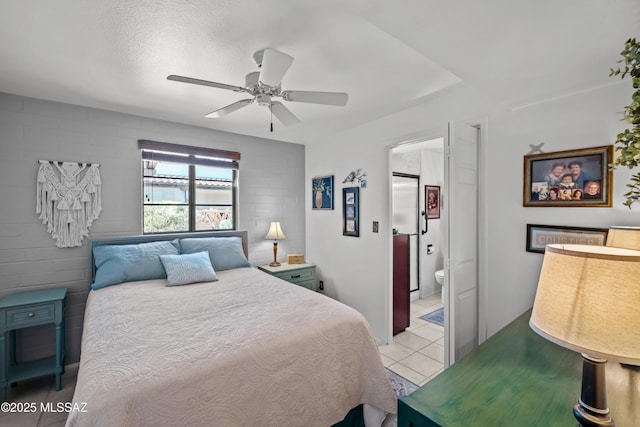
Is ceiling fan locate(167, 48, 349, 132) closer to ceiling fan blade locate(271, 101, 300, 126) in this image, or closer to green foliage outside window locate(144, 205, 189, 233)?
ceiling fan blade locate(271, 101, 300, 126)

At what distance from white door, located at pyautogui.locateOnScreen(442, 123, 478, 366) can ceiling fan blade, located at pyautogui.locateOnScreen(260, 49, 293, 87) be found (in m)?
1.29

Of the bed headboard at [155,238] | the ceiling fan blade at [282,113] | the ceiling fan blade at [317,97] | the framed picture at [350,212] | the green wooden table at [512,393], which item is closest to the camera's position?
the green wooden table at [512,393]

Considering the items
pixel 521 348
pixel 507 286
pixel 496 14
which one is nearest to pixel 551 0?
pixel 496 14

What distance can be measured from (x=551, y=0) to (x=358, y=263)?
274 centimetres

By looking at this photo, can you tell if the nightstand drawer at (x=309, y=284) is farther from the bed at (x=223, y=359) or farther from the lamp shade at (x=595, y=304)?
the lamp shade at (x=595, y=304)

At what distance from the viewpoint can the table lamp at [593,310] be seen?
0.63 metres

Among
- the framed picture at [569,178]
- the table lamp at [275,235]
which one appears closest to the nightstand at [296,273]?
the table lamp at [275,235]

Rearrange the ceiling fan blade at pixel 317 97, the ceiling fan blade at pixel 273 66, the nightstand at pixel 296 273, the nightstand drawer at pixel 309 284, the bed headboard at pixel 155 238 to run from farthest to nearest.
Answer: the nightstand drawer at pixel 309 284 → the nightstand at pixel 296 273 → the bed headboard at pixel 155 238 → the ceiling fan blade at pixel 317 97 → the ceiling fan blade at pixel 273 66

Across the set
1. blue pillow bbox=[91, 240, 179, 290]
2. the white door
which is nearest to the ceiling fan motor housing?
Answer: the white door

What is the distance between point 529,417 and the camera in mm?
905

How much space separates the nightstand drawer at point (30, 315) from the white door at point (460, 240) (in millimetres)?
3173

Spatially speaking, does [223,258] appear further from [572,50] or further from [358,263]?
[572,50]

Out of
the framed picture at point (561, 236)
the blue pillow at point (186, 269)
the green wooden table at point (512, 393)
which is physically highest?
the framed picture at point (561, 236)

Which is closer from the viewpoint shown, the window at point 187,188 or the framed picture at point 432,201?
the window at point 187,188
